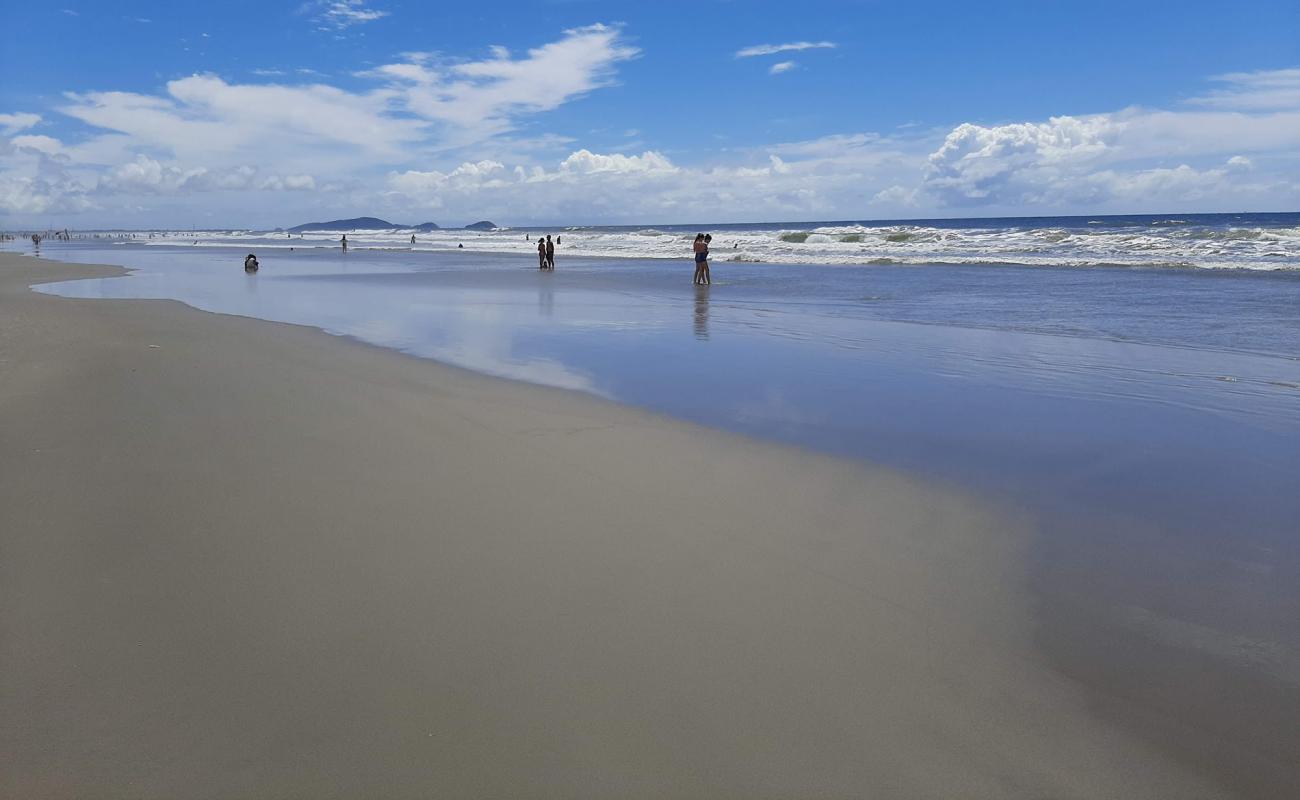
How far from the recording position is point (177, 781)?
8.84 ft

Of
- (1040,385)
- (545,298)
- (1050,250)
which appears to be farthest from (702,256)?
(1050,250)

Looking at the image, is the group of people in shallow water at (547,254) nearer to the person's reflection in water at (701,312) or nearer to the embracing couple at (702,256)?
the embracing couple at (702,256)

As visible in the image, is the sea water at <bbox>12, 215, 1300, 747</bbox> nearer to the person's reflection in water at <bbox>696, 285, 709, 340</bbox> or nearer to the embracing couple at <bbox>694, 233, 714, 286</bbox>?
the person's reflection in water at <bbox>696, 285, 709, 340</bbox>

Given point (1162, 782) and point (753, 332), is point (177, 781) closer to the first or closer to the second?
point (1162, 782)

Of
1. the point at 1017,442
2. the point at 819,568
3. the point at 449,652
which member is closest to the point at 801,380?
the point at 1017,442

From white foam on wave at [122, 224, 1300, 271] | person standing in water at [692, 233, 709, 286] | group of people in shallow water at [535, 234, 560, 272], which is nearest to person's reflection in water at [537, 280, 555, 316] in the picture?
person standing in water at [692, 233, 709, 286]

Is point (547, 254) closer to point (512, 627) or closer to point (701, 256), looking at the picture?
point (701, 256)

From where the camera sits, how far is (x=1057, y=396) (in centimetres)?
866

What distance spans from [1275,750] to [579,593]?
2.78 meters

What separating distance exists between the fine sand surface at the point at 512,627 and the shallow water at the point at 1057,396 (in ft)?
1.60

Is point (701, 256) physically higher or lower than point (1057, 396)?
higher

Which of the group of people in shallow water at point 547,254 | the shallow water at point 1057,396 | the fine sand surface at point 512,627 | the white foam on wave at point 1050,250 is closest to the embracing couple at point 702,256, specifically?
the shallow water at point 1057,396

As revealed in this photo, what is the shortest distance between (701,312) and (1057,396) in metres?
9.47

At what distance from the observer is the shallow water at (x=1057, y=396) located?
3.85 meters
